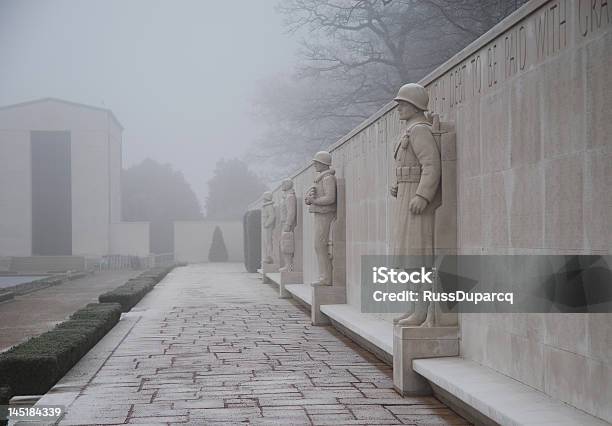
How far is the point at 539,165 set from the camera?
487 centimetres

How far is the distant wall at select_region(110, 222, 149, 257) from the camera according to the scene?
1766 inches

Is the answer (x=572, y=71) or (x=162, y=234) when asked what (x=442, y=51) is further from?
(x=162, y=234)

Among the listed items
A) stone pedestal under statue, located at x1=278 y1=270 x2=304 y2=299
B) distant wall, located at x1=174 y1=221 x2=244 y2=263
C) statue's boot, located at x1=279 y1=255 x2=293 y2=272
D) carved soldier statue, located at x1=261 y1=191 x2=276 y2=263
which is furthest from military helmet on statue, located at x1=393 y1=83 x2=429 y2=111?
distant wall, located at x1=174 y1=221 x2=244 y2=263

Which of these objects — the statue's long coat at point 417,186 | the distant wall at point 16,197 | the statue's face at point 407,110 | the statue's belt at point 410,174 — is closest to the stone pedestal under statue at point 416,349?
the statue's long coat at point 417,186

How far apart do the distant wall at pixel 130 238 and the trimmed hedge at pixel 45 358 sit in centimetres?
3573

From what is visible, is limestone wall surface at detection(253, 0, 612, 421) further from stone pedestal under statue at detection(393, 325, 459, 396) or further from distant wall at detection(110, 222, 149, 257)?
distant wall at detection(110, 222, 149, 257)

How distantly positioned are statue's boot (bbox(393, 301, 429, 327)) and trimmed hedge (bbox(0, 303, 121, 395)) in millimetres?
2854

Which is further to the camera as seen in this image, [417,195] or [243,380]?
[243,380]

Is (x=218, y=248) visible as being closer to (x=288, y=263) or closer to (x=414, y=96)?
(x=288, y=263)

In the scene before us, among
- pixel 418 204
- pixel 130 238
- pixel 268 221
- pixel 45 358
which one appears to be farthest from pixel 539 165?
pixel 130 238

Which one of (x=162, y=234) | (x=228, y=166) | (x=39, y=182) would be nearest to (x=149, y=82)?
(x=228, y=166)

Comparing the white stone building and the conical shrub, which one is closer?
the conical shrub

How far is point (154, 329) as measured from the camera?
35.9 feet

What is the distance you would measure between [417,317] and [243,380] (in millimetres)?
1590
